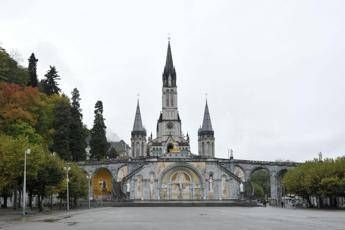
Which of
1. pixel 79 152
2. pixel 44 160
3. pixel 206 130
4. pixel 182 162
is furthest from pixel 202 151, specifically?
pixel 44 160

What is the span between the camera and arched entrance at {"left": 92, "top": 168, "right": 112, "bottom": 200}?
105500 millimetres

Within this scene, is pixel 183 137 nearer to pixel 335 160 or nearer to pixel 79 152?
pixel 79 152

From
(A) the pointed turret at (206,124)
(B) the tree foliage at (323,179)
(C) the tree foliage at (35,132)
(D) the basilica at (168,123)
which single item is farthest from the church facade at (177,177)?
(D) the basilica at (168,123)

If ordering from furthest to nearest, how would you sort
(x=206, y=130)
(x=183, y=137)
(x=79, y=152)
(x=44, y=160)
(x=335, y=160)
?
1. (x=183, y=137)
2. (x=206, y=130)
3. (x=79, y=152)
4. (x=335, y=160)
5. (x=44, y=160)

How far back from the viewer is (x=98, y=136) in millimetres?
109375

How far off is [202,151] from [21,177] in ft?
302

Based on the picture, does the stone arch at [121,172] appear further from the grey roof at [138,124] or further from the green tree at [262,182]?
the green tree at [262,182]

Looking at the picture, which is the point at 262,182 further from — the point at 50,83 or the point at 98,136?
the point at 50,83

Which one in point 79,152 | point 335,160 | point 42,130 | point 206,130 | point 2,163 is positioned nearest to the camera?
point 2,163

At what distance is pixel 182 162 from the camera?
103812 millimetres

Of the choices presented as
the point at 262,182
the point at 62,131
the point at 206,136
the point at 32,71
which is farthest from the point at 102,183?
the point at 262,182

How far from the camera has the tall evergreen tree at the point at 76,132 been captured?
316 feet

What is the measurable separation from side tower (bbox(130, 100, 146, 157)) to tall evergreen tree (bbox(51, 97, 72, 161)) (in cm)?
4539

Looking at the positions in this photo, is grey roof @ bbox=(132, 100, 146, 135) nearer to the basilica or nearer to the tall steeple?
the basilica
